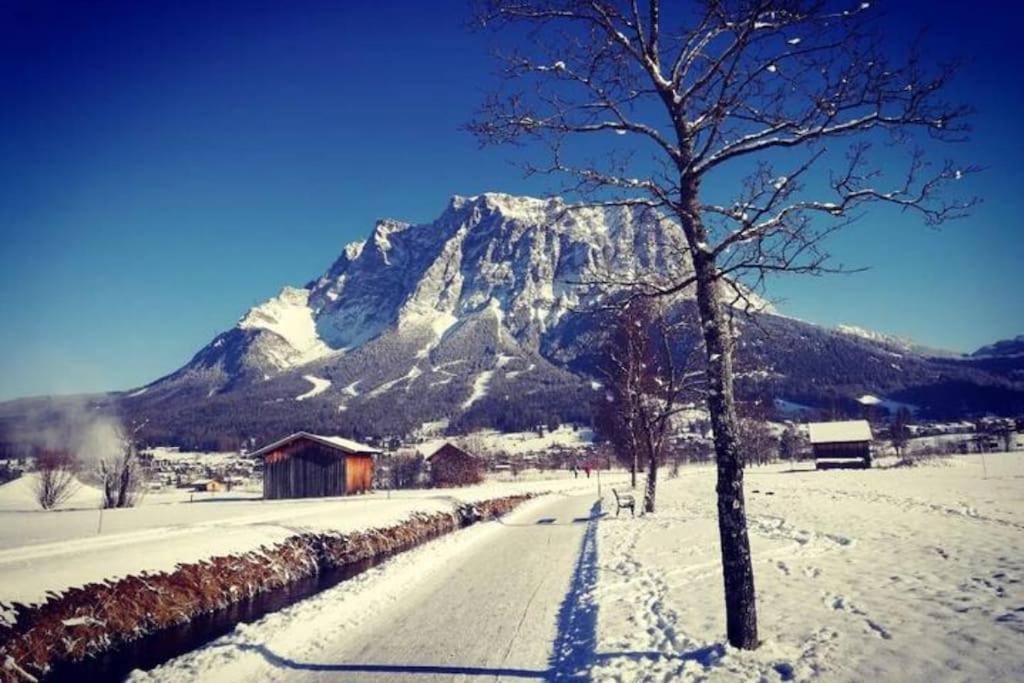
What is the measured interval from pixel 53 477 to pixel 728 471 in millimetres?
59599

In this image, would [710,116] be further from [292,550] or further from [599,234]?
[292,550]

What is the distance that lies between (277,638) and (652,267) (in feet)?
29.7

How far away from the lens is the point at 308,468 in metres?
53.9

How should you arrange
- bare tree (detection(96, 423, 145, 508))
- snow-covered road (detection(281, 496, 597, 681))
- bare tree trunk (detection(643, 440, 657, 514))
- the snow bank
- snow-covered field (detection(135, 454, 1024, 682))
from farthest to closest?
bare tree (detection(96, 423, 145, 508)) → bare tree trunk (detection(643, 440, 657, 514)) → the snow bank → snow-covered road (detection(281, 496, 597, 681)) → snow-covered field (detection(135, 454, 1024, 682))

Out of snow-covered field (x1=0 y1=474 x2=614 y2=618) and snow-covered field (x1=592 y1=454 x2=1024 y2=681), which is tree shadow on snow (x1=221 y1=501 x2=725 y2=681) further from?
snow-covered field (x1=0 y1=474 x2=614 y2=618)

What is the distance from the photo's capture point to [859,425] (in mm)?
73500

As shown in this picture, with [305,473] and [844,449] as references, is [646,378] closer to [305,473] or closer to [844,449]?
[305,473]

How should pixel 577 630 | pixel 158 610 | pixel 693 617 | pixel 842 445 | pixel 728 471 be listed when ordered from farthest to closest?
pixel 842 445
pixel 158 610
pixel 577 630
pixel 693 617
pixel 728 471

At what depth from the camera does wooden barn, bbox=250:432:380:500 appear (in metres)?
53.3

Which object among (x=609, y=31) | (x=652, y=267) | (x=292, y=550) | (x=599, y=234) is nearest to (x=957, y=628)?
(x=652, y=267)

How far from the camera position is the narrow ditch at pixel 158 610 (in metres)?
9.99

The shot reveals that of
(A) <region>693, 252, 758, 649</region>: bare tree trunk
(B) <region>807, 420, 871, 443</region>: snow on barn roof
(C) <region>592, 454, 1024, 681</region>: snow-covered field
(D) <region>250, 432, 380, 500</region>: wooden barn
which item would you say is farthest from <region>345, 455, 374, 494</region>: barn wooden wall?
(B) <region>807, 420, 871, 443</region>: snow on barn roof

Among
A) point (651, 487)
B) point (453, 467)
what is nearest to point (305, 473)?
point (453, 467)

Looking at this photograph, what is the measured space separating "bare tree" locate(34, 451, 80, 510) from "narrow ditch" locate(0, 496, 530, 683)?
40904 mm
